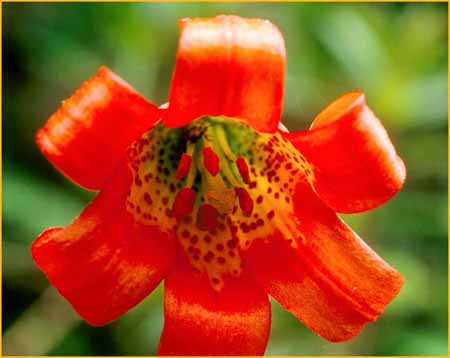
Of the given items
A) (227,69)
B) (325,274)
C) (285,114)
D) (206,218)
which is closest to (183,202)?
(206,218)

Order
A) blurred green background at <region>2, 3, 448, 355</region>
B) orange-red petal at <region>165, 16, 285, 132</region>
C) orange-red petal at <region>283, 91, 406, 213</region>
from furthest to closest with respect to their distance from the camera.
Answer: blurred green background at <region>2, 3, 448, 355</region> → orange-red petal at <region>283, 91, 406, 213</region> → orange-red petal at <region>165, 16, 285, 132</region>

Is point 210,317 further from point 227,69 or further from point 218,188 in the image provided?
point 227,69

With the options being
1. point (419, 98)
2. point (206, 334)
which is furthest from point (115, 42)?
point (206, 334)

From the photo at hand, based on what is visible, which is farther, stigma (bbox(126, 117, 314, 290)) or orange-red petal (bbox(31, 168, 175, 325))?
stigma (bbox(126, 117, 314, 290))

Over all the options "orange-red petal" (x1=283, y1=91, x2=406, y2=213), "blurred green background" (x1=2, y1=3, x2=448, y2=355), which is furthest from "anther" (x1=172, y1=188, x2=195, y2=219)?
"blurred green background" (x1=2, y1=3, x2=448, y2=355)

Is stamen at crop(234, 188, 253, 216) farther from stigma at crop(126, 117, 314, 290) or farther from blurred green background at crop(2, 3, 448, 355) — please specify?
blurred green background at crop(2, 3, 448, 355)

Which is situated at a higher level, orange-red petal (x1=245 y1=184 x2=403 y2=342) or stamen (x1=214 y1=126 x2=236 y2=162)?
stamen (x1=214 y1=126 x2=236 y2=162)

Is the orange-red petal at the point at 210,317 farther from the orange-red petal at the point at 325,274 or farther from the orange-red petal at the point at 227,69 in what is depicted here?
the orange-red petal at the point at 227,69
